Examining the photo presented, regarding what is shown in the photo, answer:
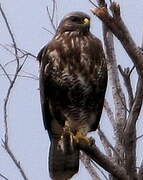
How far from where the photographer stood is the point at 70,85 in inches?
170

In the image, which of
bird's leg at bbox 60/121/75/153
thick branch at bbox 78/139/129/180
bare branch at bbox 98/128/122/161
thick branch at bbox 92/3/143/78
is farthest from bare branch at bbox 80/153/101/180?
thick branch at bbox 92/3/143/78

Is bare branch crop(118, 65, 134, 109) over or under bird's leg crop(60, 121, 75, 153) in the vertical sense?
over

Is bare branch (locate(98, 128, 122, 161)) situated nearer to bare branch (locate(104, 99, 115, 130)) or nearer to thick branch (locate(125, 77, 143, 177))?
bare branch (locate(104, 99, 115, 130))

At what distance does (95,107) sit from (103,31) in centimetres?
71

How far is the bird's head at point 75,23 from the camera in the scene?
4516mm

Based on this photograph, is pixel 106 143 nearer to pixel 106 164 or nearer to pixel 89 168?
pixel 89 168

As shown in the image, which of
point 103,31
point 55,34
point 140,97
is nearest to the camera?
point 140,97

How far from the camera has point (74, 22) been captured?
460 cm

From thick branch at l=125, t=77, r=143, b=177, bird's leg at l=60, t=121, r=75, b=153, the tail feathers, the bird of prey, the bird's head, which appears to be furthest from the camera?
the bird's head

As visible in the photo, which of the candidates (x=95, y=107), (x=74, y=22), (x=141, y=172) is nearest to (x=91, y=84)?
(x=95, y=107)

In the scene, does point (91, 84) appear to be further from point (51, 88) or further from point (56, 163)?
point (56, 163)

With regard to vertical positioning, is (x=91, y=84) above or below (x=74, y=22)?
below

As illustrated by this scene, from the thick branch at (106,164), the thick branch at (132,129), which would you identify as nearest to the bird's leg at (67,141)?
the thick branch at (106,164)

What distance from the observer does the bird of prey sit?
4.25 m
